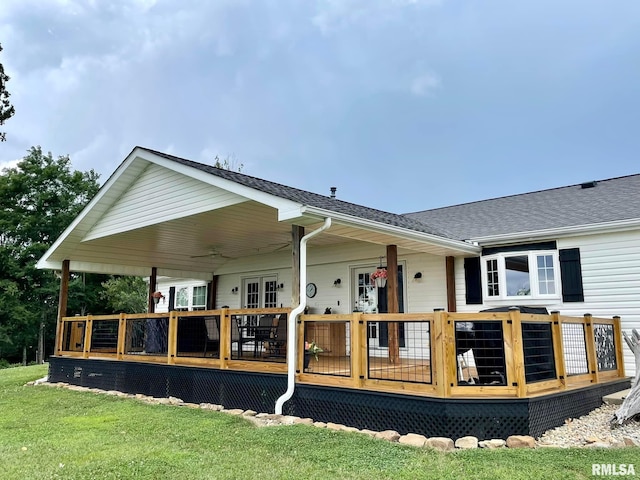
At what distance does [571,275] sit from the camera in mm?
7797

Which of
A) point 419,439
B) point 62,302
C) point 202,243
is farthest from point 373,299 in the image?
point 62,302

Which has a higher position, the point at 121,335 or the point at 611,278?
the point at 611,278

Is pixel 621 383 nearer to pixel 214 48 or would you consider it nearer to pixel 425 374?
pixel 425 374

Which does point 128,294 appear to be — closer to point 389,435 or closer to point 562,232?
point 562,232

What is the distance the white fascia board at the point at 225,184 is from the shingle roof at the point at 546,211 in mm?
4323

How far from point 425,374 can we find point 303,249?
2255 millimetres

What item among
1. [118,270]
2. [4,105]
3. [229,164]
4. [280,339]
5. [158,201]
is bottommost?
[280,339]

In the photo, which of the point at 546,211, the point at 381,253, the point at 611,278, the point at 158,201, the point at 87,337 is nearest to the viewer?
the point at 611,278

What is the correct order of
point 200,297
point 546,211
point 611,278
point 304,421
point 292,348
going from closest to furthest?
point 304,421 < point 292,348 < point 611,278 < point 546,211 < point 200,297

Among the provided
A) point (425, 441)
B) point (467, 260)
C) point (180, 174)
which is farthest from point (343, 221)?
point (467, 260)

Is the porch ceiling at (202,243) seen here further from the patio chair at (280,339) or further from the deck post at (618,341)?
the deck post at (618,341)

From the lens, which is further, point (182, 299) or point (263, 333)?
point (182, 299)

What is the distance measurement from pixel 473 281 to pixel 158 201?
19.6 feet

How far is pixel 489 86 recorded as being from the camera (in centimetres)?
2256
